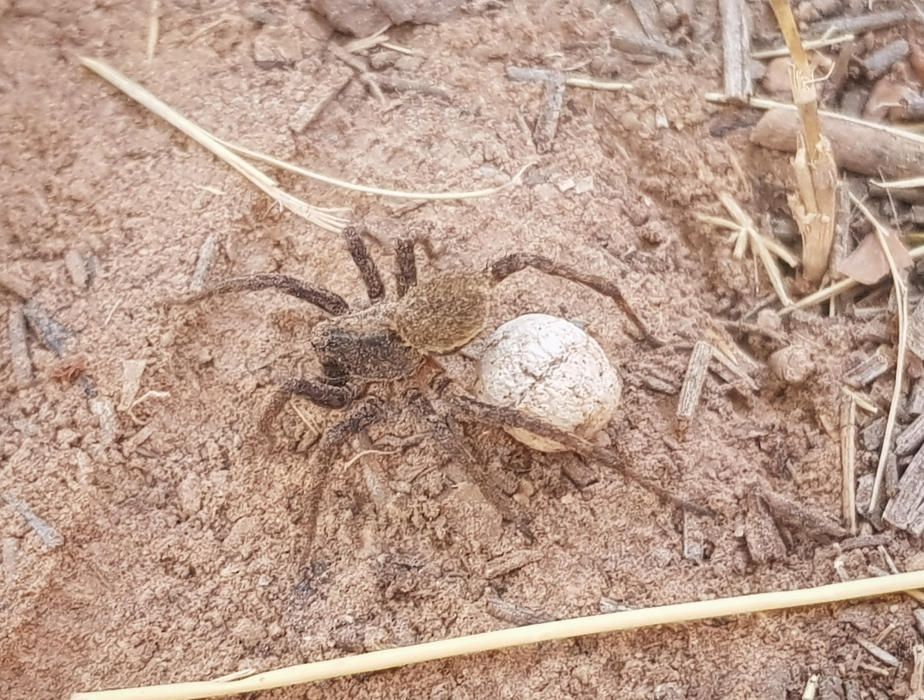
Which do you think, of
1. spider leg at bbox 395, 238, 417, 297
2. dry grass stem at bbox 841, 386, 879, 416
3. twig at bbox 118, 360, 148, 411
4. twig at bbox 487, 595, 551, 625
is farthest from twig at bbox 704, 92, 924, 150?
twig at bbox 118, 360, 148, 411

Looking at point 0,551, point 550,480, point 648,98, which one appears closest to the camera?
point 0,551

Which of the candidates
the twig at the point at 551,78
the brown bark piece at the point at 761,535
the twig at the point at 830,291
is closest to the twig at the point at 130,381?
the twig at the point at 551,78

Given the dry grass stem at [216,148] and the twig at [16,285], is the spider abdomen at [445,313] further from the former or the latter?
the twig at [16,285]

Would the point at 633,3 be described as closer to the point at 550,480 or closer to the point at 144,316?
the point at 550,480

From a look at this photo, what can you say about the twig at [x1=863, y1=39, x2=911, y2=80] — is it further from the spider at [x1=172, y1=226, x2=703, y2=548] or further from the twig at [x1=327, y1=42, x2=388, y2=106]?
the twig at [x1=327, y1=42, x2=388, y2=106]

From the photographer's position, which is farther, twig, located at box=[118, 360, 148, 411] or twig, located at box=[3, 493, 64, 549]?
twig, located at box=[118, 360, 148, 411]

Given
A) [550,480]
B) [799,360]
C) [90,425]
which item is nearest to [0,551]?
[90,425]

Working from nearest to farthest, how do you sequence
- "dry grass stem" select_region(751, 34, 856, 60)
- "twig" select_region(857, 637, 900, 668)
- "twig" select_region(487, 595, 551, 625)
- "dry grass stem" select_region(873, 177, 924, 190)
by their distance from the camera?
"twig" select_region(857, 637, 900, 668), "twig" select_region(487, 595, 551, 625), "dry grass stem" select_region(873, 177, 924, 190), "dry grass stem" select_region(751, 34, 856, 60)
